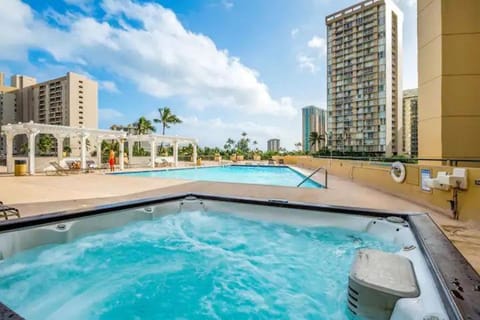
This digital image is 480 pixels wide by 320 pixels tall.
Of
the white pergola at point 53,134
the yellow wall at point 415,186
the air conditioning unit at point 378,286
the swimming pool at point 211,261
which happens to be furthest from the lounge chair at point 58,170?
the air conditioning unit at point 378,286

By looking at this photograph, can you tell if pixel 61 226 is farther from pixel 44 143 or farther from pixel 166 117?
pixel 44 143

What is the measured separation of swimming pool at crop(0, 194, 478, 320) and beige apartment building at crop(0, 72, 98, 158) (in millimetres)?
58475

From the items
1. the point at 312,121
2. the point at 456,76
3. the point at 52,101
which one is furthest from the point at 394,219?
the point at 52,101

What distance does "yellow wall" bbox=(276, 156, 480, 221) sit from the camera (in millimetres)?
3674

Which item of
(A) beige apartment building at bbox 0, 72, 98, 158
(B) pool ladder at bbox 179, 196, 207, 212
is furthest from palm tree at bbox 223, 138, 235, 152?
(A) beige apartment building at bbox 0, 72, 98, 158

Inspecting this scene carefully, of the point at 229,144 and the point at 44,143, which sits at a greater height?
the point at 44,143

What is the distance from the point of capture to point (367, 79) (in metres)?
37.3

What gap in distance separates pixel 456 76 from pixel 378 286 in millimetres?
5766

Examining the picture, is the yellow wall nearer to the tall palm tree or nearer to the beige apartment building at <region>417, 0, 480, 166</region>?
the beige apartment building at <region>417, 0, 480, 166</region>

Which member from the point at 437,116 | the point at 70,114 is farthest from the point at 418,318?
the point at 70,114

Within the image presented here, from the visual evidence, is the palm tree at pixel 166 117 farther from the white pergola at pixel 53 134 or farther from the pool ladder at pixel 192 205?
the pool ladder at pixel 192 205

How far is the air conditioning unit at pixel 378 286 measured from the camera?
1532 mm

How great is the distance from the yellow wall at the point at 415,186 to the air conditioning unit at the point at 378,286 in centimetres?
279

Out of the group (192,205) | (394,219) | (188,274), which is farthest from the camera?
(192,205)
